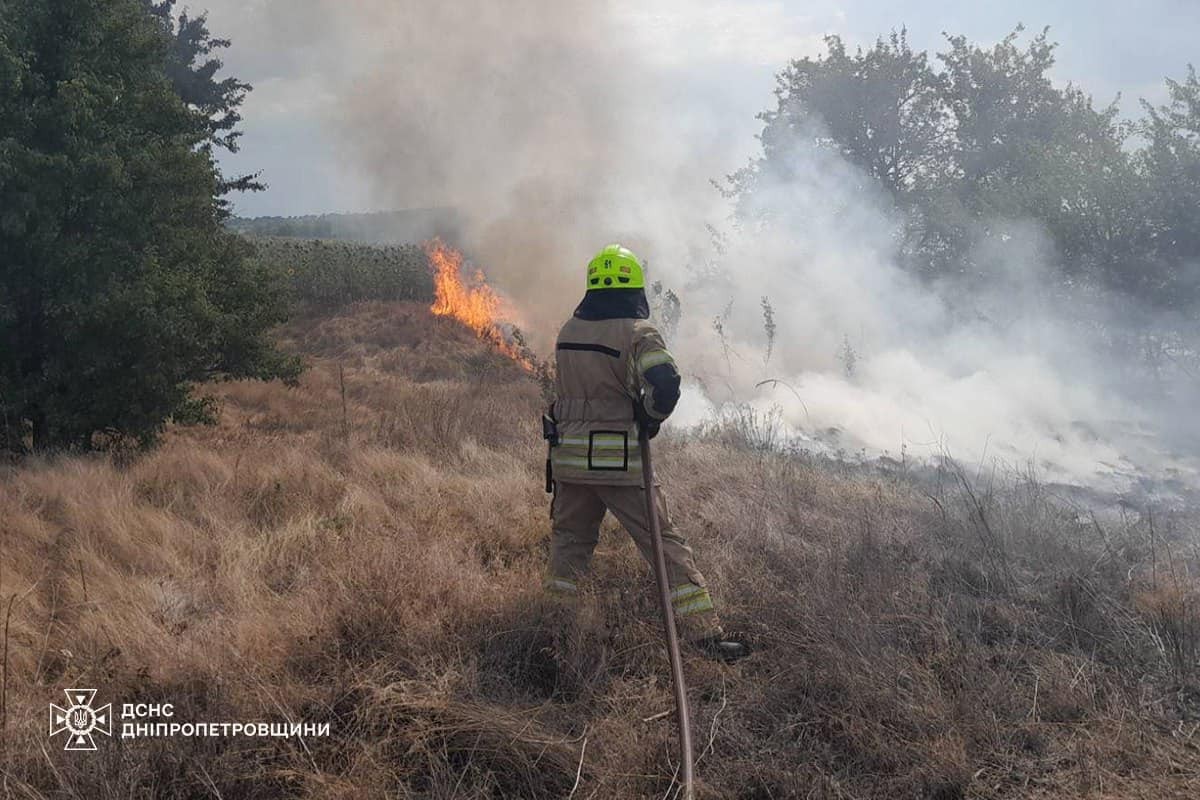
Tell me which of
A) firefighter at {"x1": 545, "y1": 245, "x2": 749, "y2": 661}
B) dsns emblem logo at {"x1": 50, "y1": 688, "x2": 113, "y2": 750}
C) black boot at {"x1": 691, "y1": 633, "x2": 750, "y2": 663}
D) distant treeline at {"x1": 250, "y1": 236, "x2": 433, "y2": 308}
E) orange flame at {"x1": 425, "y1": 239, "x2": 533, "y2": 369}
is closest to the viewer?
dsns emblem logo at {"x1": 50, "y1": 688, "x2": 113, "y2": 750}

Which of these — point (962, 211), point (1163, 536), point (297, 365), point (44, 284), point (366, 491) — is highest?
point (962, 211)

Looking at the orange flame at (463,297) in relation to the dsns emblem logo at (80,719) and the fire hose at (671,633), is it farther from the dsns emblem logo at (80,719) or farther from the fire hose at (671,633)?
the dsns emblem logo at (80,719)

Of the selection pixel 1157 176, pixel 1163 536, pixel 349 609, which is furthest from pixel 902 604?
pixel 1157 176

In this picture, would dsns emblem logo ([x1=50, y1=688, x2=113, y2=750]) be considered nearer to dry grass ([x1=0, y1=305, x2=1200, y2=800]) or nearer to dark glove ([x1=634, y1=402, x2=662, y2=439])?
dry grass ([x1=0, y1=305, x2=1200, y2=800])

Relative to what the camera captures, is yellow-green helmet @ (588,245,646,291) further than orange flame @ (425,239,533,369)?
No

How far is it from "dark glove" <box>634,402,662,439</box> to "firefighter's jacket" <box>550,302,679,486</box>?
12 millimetres

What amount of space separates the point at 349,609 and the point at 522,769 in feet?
4.03

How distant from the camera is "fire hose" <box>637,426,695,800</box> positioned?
7.55ft

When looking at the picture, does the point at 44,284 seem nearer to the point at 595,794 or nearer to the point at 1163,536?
the point at 595,794

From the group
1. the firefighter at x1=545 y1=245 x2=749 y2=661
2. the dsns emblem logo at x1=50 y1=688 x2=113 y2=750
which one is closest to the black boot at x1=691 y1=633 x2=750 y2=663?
the firefighter at x1=545 y1=245 x2=749 y2=661

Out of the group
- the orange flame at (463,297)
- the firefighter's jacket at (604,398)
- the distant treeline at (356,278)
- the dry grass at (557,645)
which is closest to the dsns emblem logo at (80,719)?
the dry grass at (557,645)

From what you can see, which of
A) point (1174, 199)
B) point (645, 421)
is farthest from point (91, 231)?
point (1174, 199)

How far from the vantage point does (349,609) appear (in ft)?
10.3

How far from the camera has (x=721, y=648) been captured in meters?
3.21
